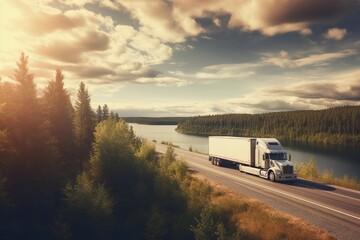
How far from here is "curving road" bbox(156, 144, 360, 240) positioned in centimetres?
1944

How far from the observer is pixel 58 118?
45719 mm

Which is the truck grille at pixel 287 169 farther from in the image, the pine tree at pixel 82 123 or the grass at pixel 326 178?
the pine tree at pixel 82 123

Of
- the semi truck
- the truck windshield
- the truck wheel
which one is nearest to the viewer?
the semi truck

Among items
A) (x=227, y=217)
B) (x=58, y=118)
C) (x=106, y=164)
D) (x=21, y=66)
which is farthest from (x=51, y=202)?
(x=58, y=118)

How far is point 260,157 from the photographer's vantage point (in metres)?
35.0

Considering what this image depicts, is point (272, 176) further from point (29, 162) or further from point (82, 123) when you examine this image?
point (82, 123)

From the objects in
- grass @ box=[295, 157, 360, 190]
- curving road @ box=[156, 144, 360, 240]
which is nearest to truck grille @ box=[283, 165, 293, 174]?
curving road @ box=[156, 144, 360, 240]

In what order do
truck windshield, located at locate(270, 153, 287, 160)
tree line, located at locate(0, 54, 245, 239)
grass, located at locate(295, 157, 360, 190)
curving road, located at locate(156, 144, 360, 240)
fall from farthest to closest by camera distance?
1. truck windshield, located at locate(270, 153, 287, 160)
2. grass, located at locate(295, 157, 360, 190)
3. tree line, located at locate(0, 54, 245, 239)
4. curving road, located at locate(156, 144, 360, 240)

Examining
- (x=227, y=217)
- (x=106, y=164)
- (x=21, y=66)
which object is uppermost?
(x=21, y=66)

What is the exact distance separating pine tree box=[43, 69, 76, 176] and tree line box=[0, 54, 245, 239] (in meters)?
14.6

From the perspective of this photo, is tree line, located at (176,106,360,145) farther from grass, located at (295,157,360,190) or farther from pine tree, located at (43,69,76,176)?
pine tree, located at (43,69,76,176)

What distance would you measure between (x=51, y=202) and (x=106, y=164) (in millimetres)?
6522

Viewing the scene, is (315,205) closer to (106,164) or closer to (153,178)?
(153,178)

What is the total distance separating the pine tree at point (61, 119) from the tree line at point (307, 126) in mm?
117415
